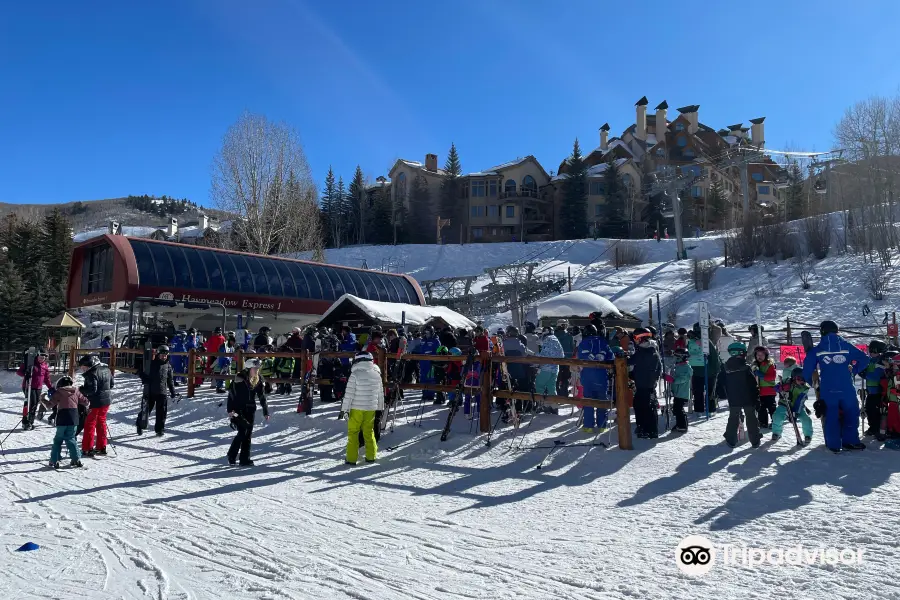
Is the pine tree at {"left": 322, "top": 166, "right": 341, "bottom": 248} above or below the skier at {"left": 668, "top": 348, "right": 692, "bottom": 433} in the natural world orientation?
above

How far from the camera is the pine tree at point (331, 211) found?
63344mm

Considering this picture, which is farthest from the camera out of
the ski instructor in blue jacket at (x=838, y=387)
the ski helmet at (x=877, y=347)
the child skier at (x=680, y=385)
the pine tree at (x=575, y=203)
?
the pine tree at (x=575, y=203)

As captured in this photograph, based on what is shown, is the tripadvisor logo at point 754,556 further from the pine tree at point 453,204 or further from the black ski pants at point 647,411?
the pine tree at point 453,204

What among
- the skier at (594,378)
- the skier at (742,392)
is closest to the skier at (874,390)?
the skier at (742,392)

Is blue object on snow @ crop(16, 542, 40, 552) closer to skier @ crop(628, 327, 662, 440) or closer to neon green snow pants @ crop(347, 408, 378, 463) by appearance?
neon green snow pants @ crop(347, 408, 378, 463)

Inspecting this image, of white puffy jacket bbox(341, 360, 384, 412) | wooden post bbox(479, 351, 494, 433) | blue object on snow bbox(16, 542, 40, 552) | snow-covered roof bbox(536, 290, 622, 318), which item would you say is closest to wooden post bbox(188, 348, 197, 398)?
white puffy jacket bbox(341, 360, 384, 412)

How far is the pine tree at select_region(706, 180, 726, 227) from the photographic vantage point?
59438 millimetres

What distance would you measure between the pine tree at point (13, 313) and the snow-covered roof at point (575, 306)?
1274 inches

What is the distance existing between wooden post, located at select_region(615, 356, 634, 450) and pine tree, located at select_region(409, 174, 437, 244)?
54.6m

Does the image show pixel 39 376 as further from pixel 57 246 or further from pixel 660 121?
pixel 660 121

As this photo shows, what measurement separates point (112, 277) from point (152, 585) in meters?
23.0

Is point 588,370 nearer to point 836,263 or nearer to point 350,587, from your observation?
point 350,587

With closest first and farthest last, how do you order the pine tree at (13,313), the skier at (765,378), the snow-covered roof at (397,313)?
the skier at (765,378) < the snow-covered roof at (397,313) < the pine tree at (13,313)

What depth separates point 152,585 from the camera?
430 centimetres
